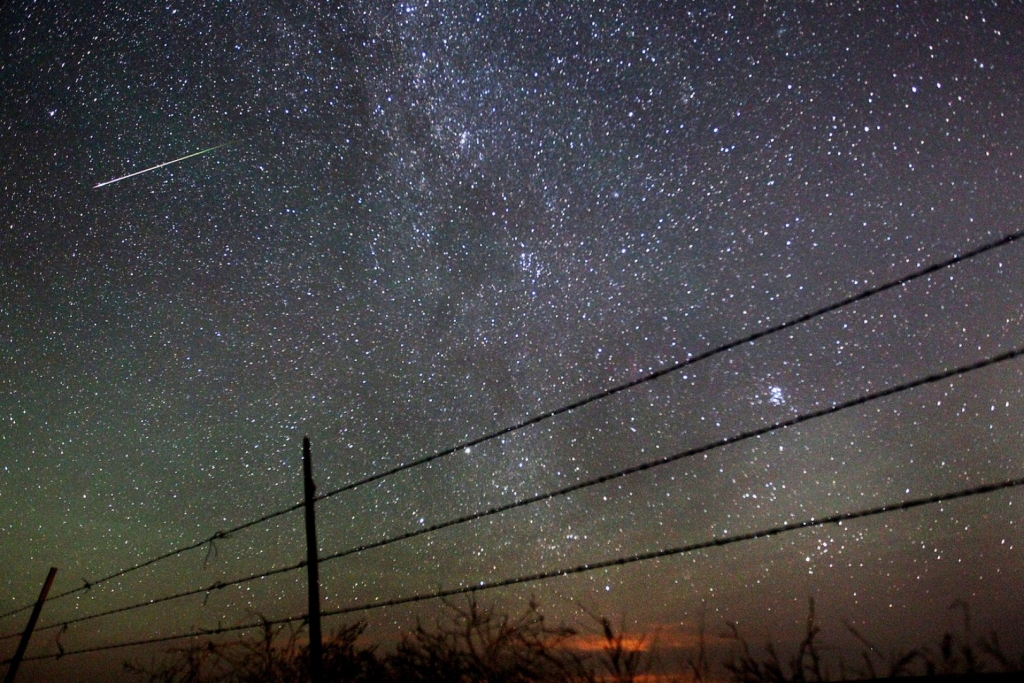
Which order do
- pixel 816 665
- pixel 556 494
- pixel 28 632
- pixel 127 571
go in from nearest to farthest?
pixel 816 665 < pixel 556 494 < pixel 127 571 < pixel 28 632

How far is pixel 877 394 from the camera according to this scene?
3531 mm

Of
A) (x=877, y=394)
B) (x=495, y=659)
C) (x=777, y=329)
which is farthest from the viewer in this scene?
(x=495, y=659)

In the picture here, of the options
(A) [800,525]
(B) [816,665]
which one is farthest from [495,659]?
(A) [800,525]

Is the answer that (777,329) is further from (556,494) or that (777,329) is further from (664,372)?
(556,494)

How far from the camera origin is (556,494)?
4.75 meters

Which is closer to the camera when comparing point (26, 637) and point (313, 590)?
point (313, 590)

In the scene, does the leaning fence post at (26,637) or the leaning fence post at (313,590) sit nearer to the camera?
the leaning fence post at (313,590)

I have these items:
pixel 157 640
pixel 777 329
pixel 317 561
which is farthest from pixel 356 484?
pixel 777 329

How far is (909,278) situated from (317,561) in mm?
4510

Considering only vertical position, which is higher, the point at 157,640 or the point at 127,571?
the point at 127,571

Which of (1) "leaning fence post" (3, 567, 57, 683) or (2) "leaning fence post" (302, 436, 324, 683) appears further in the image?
(1) "leaning fence post" (3, 567, 57, 683)

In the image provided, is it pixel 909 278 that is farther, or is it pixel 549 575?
pixel 549 575

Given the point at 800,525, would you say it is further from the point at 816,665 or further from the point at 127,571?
the point at 127,571

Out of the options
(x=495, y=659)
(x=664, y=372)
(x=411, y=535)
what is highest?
(x=664, y=372)
